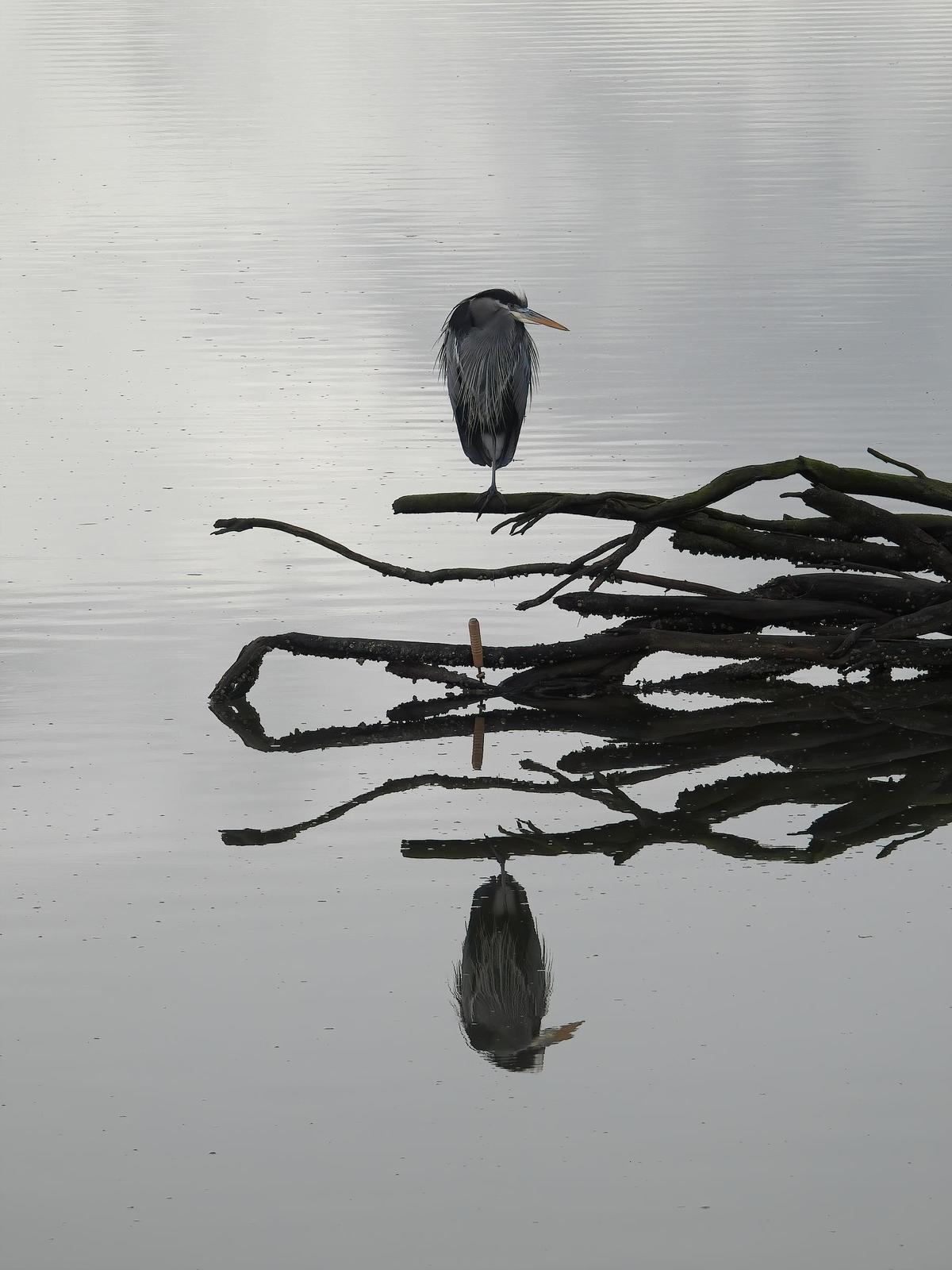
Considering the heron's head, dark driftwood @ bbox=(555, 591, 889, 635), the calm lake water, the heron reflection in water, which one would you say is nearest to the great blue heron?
the heron's head

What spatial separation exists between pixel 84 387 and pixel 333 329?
2369 millimetres

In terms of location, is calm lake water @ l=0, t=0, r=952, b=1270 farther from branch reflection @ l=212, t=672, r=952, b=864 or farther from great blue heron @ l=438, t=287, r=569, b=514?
great blue heron @ l=438, t=287, r=569, b=514

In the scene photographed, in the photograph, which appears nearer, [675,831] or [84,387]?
[675,831]

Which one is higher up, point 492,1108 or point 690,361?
point 690,361

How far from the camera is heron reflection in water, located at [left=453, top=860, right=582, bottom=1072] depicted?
4.90 metres

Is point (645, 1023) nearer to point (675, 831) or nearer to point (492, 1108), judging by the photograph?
point (492, 1108)

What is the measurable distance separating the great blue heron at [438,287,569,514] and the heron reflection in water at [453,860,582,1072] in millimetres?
3565

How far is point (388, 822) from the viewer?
6461mm

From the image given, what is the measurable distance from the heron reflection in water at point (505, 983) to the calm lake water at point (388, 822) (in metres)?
0.06

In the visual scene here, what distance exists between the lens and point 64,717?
743 centimetres

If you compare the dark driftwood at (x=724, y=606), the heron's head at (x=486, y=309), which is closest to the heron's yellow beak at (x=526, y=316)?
the heron's head at (x=486, y=309)

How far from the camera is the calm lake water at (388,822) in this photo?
4.27 meters

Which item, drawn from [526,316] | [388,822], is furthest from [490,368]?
[388,822]

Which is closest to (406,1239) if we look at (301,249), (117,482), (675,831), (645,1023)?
(645,1023)
